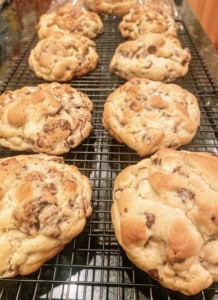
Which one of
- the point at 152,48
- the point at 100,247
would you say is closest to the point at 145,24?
the point at 152,48

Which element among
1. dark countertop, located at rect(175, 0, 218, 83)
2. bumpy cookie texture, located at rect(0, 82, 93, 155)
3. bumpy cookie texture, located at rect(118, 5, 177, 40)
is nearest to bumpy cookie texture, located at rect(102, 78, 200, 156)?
bumpy cookie texture, located at rect(0, 82, 93, 155)

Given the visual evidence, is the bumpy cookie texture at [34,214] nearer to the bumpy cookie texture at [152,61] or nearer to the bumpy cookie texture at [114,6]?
the bumpy cookie texture at [152,61]

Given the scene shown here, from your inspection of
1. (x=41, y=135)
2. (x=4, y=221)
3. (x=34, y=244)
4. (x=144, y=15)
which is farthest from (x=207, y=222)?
(x=144, y=15)

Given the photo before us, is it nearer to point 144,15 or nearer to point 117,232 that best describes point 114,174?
point 117,232

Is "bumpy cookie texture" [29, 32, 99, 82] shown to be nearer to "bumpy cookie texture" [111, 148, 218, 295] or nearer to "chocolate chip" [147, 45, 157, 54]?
"chocolate chip" [147, 45, 157, 54]

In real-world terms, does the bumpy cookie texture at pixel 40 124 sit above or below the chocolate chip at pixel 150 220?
below

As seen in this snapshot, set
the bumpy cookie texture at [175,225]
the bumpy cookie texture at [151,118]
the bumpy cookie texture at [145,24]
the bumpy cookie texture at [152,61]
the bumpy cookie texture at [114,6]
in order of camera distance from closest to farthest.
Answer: the bumpy cookie texture at [175,225] → the bumpy cookie texture at [151,118] → the bumpy cookie texture at [152,61] → the bumpy cookie texture at [145,24] → the bumpy cookie texture at [114,6]

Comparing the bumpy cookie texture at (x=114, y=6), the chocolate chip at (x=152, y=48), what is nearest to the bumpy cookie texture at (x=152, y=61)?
the chocolate chip at (x=152, y=48)

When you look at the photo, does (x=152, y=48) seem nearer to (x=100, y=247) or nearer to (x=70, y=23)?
(x=70, y=23)
